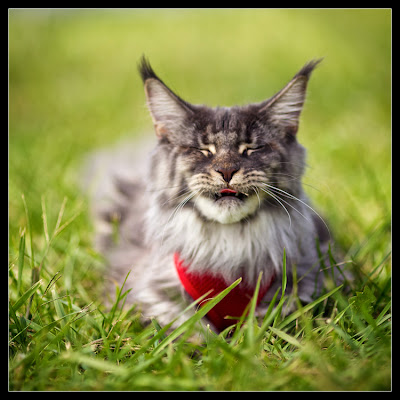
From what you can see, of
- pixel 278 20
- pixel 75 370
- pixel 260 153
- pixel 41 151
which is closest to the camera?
pixel 75 370

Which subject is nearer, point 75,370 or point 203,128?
point 75,370

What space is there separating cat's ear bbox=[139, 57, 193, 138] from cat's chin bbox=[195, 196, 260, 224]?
0.39 m

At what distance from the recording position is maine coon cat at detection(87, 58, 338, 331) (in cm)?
164

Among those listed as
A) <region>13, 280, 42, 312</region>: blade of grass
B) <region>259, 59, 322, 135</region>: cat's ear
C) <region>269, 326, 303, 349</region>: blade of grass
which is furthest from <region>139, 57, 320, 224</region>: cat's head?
<region>13, 280, 42, 312</region>: blade of grass

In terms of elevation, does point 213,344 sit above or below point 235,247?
below

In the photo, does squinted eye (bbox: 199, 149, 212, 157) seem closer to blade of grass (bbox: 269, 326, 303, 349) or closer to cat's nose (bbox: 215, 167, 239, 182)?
cat's nose (bbox: 215, 167, 239, 182)

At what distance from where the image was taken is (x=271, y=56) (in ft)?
16.0

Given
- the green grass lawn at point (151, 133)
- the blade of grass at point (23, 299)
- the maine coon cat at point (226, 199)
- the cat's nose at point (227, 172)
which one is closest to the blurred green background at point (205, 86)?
the green grass lawn at point (151, 133)

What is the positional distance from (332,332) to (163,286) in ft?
2.45

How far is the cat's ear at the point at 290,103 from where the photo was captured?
171cm

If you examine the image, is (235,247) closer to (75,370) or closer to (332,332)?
(332,332)

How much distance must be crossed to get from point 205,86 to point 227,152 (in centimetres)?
381

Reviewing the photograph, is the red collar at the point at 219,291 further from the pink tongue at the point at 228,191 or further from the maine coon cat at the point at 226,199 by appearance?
the pink tongue at the point at 228,191
